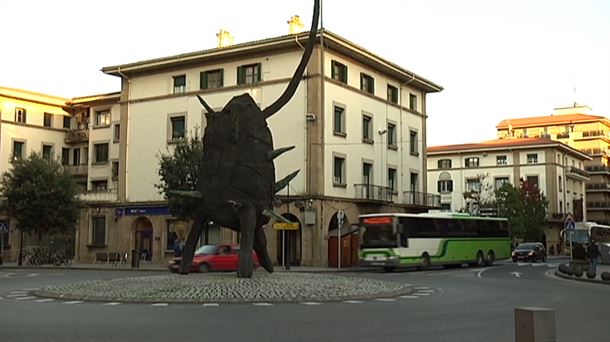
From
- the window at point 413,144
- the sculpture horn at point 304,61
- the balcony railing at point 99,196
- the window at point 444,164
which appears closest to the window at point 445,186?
the window at point 444,164

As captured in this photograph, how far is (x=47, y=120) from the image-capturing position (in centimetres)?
5962

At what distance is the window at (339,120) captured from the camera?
4362cm

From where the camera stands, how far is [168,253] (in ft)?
153

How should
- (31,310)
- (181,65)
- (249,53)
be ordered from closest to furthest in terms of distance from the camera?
(31,310)
(249,53)
(181,65)

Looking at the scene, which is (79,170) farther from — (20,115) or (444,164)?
(444,164)

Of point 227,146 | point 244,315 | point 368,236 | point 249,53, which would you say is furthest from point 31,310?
point 249,53

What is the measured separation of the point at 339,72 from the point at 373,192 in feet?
27.6

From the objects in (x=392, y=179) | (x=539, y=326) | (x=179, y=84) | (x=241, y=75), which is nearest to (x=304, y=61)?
(x=539, y=326)

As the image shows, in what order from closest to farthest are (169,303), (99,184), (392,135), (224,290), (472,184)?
(169,303) < (224,290) < (392,135) < (99,184) < (472,184)

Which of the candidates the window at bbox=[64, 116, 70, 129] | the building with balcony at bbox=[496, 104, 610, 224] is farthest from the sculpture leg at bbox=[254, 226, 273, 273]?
the building with balcony at bbox=[496, 104, 610, 224]

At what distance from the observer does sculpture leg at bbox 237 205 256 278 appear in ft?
61.1

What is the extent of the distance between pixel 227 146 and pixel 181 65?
1158 inches

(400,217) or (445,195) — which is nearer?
(400,217)

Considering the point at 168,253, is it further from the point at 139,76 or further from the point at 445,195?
the point at 445,195
